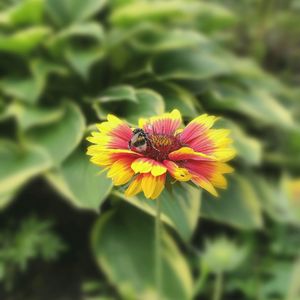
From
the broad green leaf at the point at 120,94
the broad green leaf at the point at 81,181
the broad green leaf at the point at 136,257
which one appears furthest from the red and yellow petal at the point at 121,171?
the broad green leaf at the point at 136,257

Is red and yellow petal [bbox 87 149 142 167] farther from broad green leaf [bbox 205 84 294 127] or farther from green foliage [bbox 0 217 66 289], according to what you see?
broad green leaf [bbox 205 84 294 127]

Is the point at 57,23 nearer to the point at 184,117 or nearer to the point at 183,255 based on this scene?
the point at 183,255


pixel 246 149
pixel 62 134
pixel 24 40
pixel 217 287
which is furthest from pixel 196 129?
pixel 24 40

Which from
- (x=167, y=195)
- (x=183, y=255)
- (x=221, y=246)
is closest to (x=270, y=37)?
(x=183, y=255)

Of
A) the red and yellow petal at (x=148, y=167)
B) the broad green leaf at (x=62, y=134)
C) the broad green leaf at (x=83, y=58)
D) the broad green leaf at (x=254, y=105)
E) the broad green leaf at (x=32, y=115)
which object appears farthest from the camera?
the broad green leaf at (x=254, y=105)

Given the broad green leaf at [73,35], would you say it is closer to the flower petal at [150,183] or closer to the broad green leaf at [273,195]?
the broad green leaf at [273,195]

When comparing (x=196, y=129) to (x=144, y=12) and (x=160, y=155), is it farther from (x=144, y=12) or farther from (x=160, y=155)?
(x=144, y=12)

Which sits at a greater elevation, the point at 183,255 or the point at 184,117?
the point at 184,117
